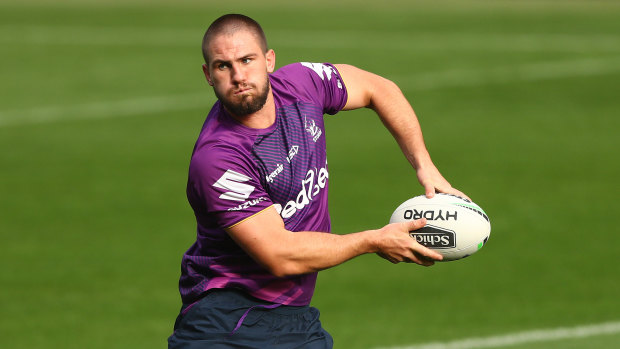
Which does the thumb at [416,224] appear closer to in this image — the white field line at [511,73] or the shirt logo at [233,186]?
the shirt logo at [233,186]

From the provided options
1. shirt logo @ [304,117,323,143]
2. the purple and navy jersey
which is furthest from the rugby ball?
shirt logo @ [304,117,323,143]

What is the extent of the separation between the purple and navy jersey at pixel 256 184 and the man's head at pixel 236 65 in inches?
7.0

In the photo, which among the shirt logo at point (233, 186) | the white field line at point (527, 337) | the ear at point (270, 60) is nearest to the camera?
the shirt logo at point (233, 186)

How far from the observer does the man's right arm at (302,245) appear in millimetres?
6180

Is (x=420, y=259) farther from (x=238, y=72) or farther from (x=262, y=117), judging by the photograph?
(x=238, y=72)

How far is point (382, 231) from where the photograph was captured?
6.25 m

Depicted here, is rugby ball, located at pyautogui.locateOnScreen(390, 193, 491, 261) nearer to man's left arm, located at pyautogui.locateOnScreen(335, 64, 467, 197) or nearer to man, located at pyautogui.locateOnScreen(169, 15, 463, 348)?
man, located at pyautogui.locateOnScreen(169, 15, 463, 348)

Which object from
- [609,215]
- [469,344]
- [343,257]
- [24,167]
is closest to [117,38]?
[24,167]

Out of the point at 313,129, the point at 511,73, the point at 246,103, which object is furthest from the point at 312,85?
the point at 511,73

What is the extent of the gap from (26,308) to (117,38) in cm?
1733

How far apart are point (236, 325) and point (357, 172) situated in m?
9.13

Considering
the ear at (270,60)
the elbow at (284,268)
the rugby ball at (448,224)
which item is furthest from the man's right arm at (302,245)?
the ear at (270,60)

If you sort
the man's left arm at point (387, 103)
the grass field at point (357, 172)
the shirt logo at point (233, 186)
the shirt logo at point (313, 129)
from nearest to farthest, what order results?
the shirt logo at point (233, 186) < the shirt logo at point (313, 129) < the man's left arm at point (387, 103) < the grass field at point (357, 172)

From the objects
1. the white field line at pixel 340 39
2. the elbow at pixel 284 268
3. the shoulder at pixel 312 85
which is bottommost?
the elbow at pixel 284 268
